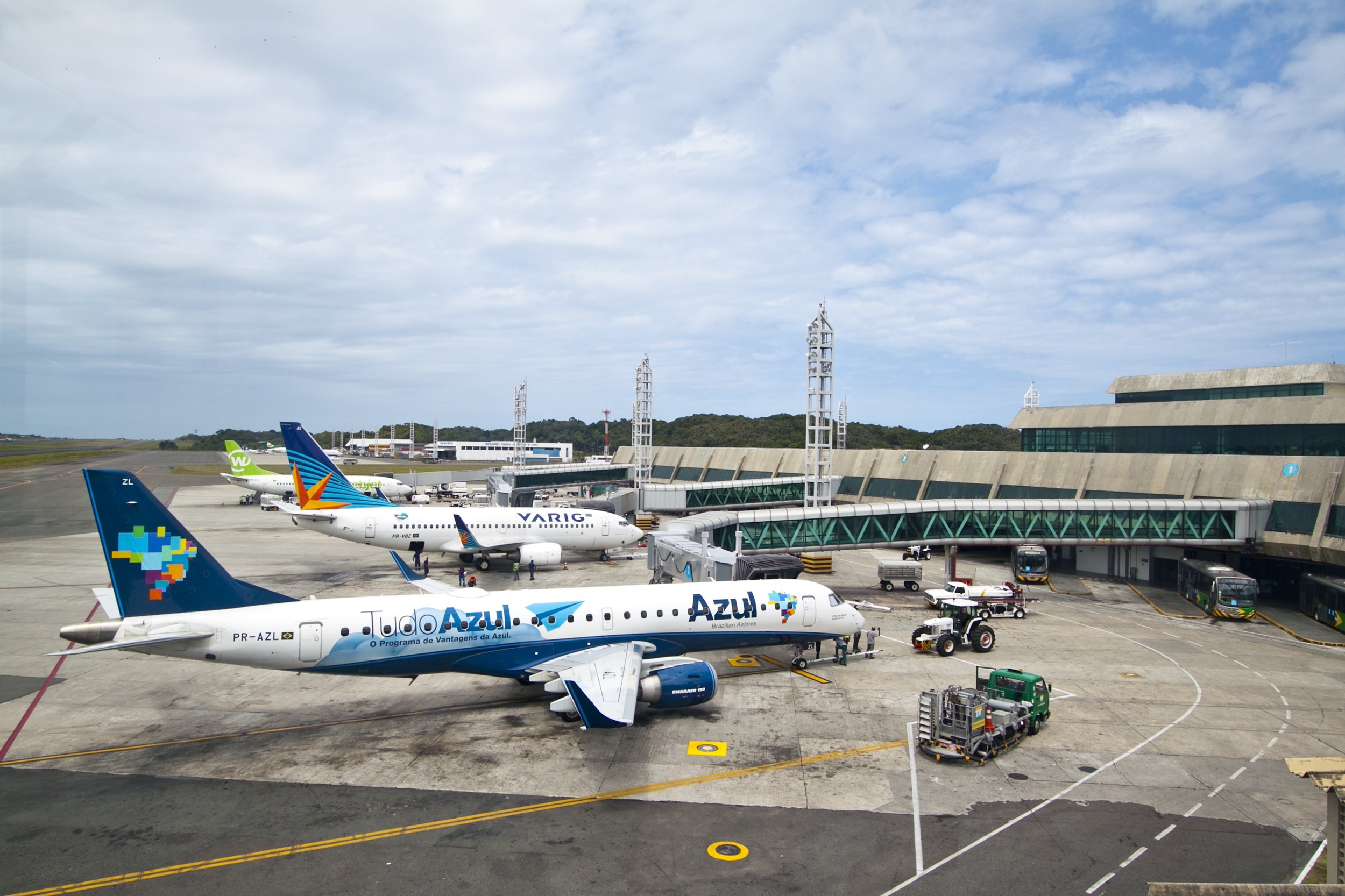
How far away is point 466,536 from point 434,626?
2783 cm

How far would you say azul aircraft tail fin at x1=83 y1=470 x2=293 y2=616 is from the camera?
21188 millimetres

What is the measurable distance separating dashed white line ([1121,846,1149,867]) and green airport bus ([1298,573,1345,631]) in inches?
1406

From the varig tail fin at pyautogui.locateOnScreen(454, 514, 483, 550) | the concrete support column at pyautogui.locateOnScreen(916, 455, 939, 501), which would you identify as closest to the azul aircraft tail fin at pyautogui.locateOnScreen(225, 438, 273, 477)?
the varig tail fin at pyautogui.locateOnScreen(454, 514, 483, 550)

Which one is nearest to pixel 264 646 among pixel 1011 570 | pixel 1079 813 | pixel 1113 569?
pixel 1079 813

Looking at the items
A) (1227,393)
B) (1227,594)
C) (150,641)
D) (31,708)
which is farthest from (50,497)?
(1227,393)

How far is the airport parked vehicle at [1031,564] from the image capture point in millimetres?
52469

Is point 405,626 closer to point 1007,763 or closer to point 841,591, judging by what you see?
point 1007,763

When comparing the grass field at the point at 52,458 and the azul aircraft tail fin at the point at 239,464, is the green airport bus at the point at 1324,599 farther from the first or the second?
the azul aircraft tail fin at the point at 239,464

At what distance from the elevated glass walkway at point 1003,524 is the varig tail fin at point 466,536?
14.5 metres

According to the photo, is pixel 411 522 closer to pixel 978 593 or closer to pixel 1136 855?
pixel 978 593

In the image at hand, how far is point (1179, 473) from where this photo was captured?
56.3 m

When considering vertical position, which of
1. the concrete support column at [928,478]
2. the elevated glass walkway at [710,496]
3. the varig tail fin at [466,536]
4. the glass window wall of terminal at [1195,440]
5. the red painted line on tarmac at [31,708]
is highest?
the glass window wall of terminal at [1195,440]

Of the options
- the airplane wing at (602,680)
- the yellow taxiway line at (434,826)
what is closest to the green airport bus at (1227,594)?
the yellow taxiway line at (434,826)

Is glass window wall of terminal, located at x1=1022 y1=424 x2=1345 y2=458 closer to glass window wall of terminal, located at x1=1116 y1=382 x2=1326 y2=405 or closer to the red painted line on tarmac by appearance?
glass window wall of terminal, located at x1=1116 y1=382 x2=1326 y2=405
